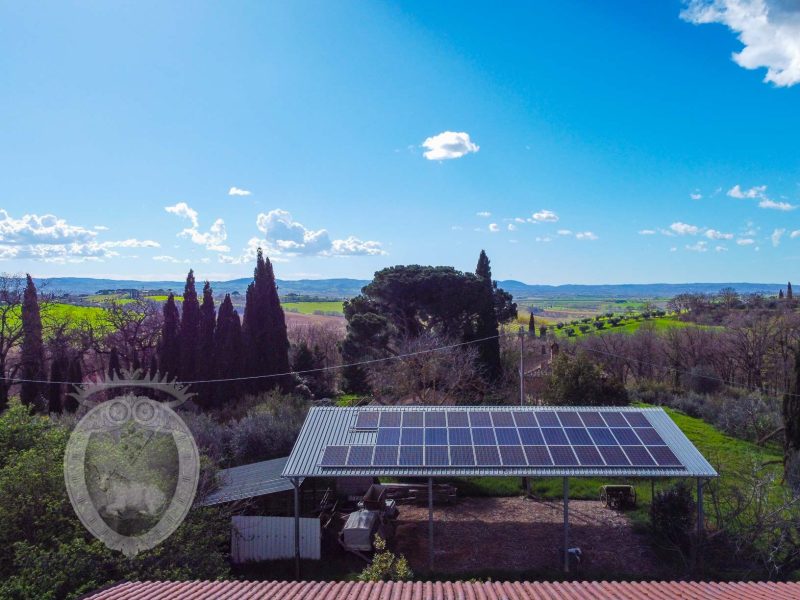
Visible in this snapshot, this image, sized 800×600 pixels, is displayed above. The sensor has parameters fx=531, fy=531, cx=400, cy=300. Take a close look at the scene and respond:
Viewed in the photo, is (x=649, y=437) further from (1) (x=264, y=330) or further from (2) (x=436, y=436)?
(1) (x=264, y=330)

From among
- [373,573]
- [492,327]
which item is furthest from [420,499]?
[492,327]

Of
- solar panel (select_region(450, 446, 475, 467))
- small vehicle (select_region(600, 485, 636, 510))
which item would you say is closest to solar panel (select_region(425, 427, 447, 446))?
solar panel (select_region(450, 446, 475, 467))

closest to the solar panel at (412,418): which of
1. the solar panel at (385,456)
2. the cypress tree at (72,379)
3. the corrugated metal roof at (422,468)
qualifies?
the corrugated metal roof at (422,468)

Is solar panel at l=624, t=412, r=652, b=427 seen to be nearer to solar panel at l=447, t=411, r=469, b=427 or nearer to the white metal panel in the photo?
solar panel at l=447, t=411, r=469, b=427

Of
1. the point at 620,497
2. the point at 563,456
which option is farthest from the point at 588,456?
the point at 620,497

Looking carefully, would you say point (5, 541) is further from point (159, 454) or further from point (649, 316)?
point (649, 316)

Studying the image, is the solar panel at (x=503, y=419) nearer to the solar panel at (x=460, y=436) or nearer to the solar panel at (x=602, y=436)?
the solar panel at (x=460, y=436)
